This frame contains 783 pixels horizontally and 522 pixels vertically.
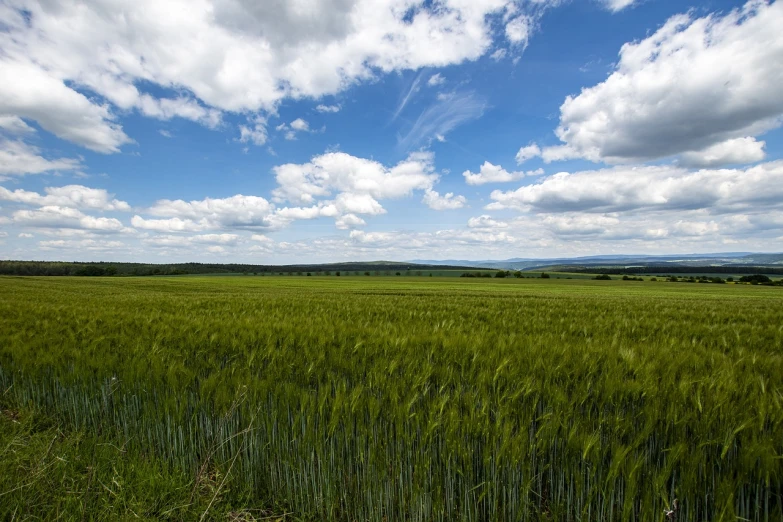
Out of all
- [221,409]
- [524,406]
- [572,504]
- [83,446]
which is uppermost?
[524,406]

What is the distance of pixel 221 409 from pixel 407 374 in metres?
1.64

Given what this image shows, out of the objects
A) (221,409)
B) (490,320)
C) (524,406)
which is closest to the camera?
(524,406)

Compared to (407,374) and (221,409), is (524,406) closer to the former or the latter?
(407,374)

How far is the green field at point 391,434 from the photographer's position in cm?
207

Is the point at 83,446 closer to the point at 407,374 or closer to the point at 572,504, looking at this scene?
the point at 407,374

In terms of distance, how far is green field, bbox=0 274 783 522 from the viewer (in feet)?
6.78

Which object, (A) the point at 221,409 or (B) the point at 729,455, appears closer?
(B) the point at 729,455

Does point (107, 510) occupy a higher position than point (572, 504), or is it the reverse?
point (572, 504)

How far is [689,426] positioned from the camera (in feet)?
7.73

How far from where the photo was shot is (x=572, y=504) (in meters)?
2.18

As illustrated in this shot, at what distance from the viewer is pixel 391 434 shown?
8.23 ft

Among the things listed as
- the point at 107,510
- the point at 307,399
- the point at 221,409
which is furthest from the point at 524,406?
the point at 107,510

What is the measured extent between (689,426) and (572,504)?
0.97 metres

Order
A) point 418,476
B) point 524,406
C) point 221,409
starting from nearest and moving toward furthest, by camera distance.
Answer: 1. point 418,476
2. point 524,406
3. point 221,409
